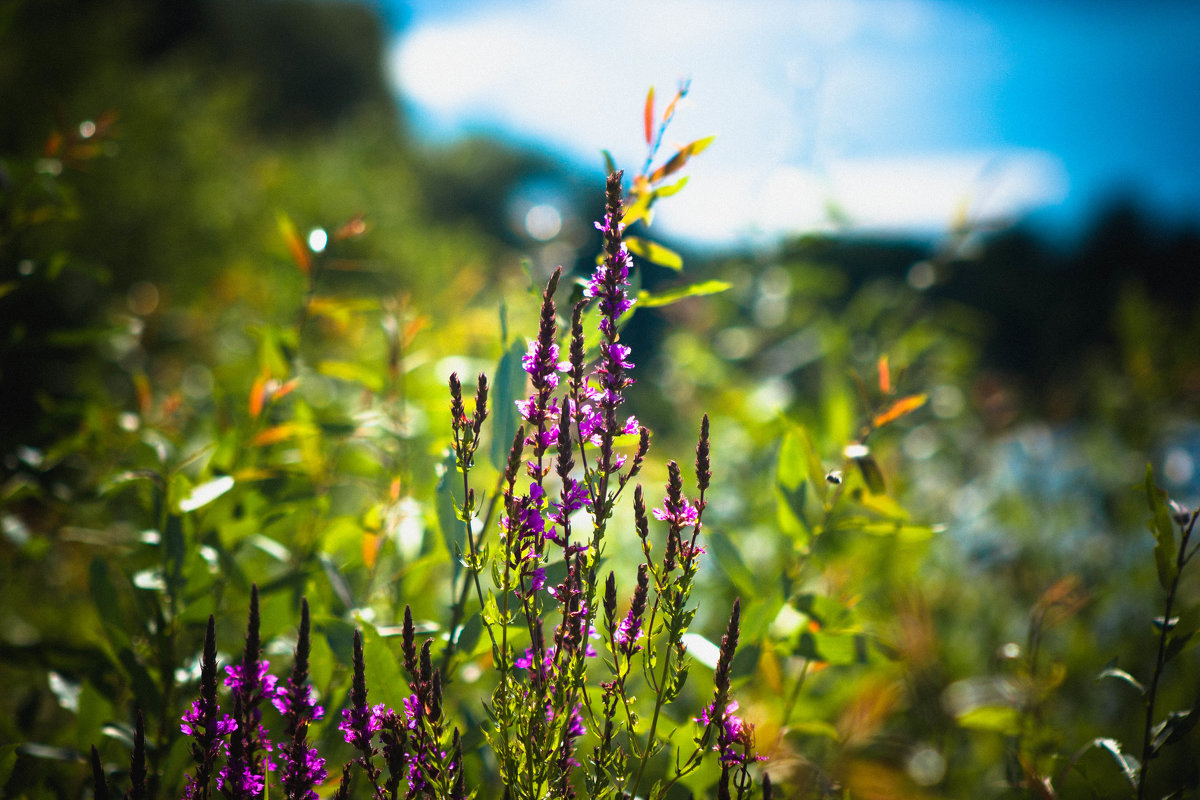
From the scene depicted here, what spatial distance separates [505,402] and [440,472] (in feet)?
0.37

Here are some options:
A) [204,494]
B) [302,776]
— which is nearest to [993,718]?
[302,776]

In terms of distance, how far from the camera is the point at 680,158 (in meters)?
0.87

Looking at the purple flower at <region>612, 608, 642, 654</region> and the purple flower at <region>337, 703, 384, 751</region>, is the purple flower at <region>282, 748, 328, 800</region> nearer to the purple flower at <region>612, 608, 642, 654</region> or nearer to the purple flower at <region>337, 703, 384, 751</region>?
the purple flower at <region>337, 703, 384, 751</region>

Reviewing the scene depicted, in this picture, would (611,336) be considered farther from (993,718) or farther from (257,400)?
(993,718)

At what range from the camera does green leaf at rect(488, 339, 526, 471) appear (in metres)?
0.84

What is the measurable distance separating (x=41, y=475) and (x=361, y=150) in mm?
6631

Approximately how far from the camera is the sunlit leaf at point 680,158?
2.83 feet

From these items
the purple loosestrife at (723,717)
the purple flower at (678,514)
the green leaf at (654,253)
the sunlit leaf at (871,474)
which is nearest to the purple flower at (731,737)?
the purple loosestrife at (723,717)

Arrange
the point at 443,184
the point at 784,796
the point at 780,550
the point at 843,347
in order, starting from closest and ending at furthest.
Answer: the point at 784,796, the point at 780,550, the point at 843,347, the point at 443,184

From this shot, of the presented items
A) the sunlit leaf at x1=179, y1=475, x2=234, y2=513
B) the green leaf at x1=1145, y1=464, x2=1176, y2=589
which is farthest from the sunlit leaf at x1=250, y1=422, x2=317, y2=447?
the green leaf at x1=1145, y1=464, x2=1176, y2=589

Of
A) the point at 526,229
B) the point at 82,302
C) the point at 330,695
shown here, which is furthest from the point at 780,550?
the point at 82,302

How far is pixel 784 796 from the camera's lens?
87cm

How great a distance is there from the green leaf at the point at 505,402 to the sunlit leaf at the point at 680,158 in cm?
27

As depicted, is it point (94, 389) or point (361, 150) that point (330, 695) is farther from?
point (361, 150)
